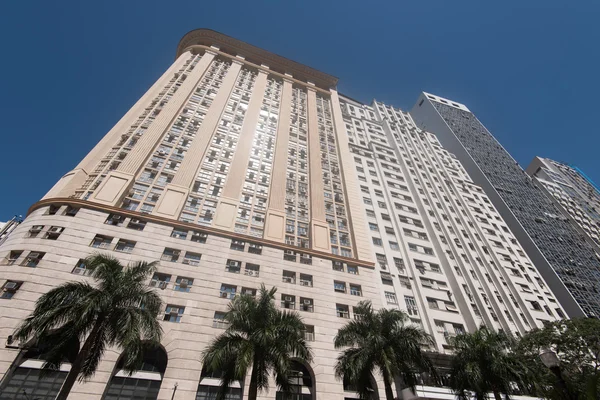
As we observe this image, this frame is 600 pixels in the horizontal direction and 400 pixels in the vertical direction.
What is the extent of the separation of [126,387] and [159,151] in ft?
97.4

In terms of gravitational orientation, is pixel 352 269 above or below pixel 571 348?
above

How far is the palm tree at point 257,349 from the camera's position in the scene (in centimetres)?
1933

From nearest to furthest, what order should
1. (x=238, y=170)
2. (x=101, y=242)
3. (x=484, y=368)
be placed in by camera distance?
(x=484, y=368), (x=101, y=242), (x=238, y=170)

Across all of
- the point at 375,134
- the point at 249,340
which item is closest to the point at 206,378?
the point at 249,340

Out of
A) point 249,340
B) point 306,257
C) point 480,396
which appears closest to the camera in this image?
point 249,340

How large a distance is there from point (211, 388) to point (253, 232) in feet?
57.5

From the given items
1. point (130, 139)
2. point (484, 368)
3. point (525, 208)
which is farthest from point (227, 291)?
point (525, 208)

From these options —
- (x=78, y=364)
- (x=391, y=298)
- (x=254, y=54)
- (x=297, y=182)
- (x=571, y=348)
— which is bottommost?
(x=78, y=364)

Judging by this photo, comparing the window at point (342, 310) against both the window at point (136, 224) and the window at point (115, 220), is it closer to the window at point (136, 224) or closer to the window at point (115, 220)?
the window at point (136, 224)

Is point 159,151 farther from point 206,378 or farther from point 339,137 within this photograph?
point 339,137

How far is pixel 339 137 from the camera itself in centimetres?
6556

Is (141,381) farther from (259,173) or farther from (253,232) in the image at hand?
(259,173)

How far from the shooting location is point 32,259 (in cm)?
2680

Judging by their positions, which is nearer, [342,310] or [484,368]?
[484,368]
